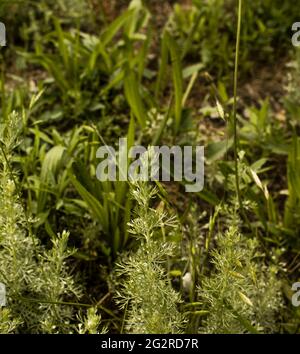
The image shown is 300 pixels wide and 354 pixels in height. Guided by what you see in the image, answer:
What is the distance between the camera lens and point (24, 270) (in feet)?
5.29

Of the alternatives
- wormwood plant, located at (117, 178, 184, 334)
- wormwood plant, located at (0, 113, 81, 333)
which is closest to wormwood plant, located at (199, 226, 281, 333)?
wormwood plant, located at (117, 178, 184, 334)

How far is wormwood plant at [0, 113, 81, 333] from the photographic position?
1.47 m

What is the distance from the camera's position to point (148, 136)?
2.27 m

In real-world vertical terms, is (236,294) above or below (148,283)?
below

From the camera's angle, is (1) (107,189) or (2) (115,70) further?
(2) (115,70)

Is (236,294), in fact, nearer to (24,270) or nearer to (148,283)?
(148,283)

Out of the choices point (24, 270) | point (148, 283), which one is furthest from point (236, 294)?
point (24, 270)

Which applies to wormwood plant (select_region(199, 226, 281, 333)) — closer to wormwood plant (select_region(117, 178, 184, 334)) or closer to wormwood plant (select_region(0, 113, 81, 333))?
wormwood plant (select_region(117, 178, 184, 334))

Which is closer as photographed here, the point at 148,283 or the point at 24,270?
the point at 148,283

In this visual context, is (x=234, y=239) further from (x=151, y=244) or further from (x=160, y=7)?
(x=160, y=7)

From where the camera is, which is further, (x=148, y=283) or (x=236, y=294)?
(x=236, y=294)

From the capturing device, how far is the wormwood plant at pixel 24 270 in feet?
4.84
